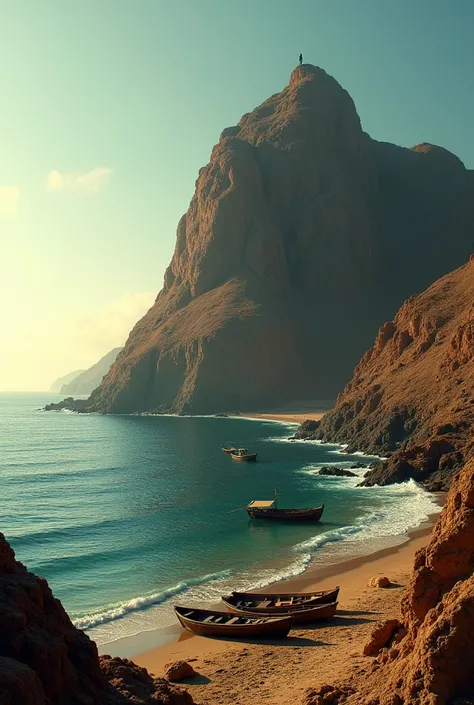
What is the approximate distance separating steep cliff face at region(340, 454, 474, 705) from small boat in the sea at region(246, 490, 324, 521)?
93.4 feet

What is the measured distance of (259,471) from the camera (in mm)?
68000

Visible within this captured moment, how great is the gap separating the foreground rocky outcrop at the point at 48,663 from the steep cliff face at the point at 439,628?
13.8ft

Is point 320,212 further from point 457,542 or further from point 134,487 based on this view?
point 457,542

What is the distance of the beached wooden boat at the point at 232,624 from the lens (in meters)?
22.1

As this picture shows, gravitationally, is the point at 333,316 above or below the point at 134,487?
above

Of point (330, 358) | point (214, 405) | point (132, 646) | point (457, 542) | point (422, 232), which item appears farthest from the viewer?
point (422, 232)

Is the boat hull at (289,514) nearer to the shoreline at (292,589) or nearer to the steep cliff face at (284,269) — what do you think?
the shoreline at (292,589)

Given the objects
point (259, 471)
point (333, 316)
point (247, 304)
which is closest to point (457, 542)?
point (259, 471)

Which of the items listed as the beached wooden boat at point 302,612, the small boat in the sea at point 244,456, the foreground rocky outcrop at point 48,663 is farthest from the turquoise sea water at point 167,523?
the foreground rocky outcrop at point 48,663

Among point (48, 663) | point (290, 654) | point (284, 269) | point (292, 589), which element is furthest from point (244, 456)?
point (284, 269)

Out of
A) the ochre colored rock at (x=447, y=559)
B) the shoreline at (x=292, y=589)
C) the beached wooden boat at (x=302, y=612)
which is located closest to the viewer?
the ochre colored rock at (x=447, y=559)

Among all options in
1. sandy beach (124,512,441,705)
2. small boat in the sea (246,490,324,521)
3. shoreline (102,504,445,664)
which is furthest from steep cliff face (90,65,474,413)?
sandy beach (124,512,441,705)

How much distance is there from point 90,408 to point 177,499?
12681 cm

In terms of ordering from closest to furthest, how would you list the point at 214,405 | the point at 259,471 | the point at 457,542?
1. the point at 457,542
2. the point at 259,471
3. the point at 214,405
